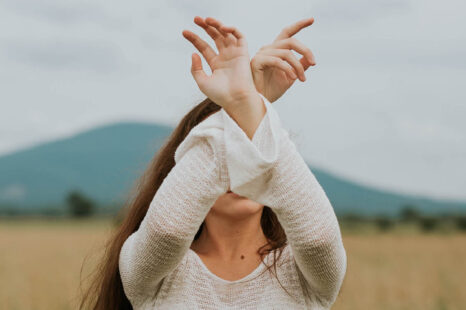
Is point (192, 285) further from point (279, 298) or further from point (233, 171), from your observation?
point (233, 171)

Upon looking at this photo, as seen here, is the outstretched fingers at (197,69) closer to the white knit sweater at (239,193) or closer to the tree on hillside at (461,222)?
the white knit sweater at (239,193)

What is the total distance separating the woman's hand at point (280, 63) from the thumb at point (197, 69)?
0.47 ft

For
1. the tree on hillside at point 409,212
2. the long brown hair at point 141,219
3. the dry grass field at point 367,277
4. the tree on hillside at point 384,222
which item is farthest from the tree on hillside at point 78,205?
the long brown hair at point 141,219

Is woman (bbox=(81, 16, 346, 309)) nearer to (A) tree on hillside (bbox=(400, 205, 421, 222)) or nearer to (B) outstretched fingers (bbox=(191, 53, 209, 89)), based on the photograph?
(B) outstretched fingers (bbox=(191, 53, 209, 89))

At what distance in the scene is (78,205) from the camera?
44.2 metres

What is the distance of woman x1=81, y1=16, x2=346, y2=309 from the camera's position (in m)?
1.62

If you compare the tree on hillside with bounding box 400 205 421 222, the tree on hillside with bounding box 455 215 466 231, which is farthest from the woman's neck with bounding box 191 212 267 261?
the tree on hillside with bounding box 400 205 421 222

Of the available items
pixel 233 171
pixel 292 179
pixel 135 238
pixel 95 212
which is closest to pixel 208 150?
pixel 233 171

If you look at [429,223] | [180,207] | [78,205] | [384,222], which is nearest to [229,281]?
[180,207]

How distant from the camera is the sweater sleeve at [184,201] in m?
1.67

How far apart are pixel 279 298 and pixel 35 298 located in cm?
647

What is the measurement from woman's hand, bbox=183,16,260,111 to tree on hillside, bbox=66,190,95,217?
43.1 metres

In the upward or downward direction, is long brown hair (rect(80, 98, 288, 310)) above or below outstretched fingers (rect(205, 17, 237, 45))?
below

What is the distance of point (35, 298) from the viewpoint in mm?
7707
